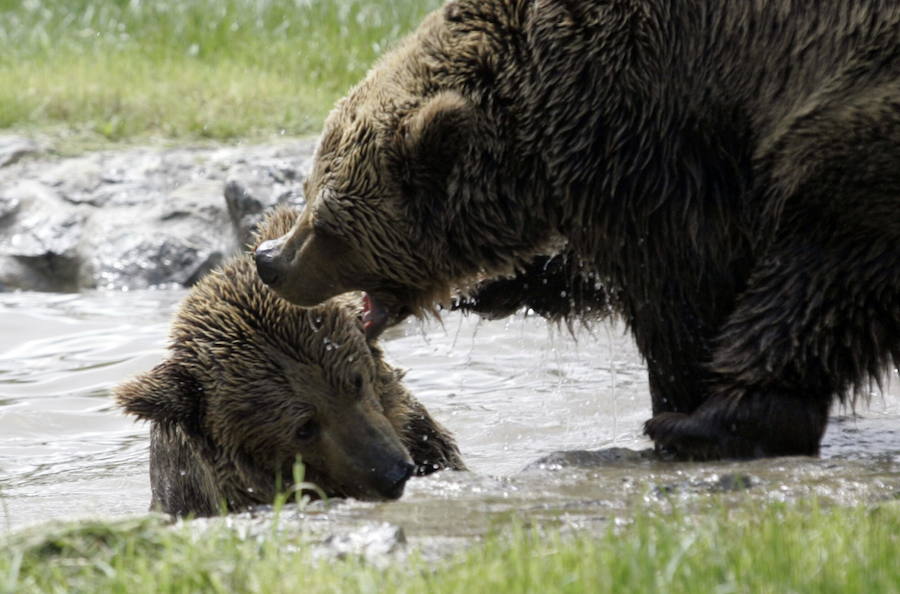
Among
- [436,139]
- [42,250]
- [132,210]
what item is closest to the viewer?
[436,139]

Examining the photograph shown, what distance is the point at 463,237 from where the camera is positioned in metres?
5.50

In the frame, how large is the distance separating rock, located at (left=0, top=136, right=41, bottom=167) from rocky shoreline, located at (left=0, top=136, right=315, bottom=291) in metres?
0.01

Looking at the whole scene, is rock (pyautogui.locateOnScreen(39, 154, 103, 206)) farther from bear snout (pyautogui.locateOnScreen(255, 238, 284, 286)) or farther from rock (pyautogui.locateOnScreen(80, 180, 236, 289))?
bear snout (pyautogui.locateOnScreen(255, 238, 284, 286))

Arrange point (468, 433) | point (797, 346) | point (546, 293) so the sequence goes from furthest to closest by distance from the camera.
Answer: point (468, 433) < point (546, 293) < point (797, 346)

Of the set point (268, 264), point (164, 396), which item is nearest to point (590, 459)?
point (268, 264)

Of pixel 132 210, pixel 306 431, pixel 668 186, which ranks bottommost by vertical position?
pixel 306 431

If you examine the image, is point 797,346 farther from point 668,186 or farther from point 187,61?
point 187,61

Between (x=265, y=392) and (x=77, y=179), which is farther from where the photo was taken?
(x=77, y=179)

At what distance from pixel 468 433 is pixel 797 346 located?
3.03 meters

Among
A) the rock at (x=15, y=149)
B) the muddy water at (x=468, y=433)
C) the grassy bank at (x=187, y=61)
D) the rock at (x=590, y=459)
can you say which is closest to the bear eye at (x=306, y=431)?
the muddy water at (x=468, y=433)

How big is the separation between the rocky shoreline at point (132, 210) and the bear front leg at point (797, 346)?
18.5 feet

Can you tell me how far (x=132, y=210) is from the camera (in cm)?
1084

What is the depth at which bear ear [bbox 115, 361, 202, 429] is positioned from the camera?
545 centimetres

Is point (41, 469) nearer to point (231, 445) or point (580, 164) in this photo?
point (231, 445)
